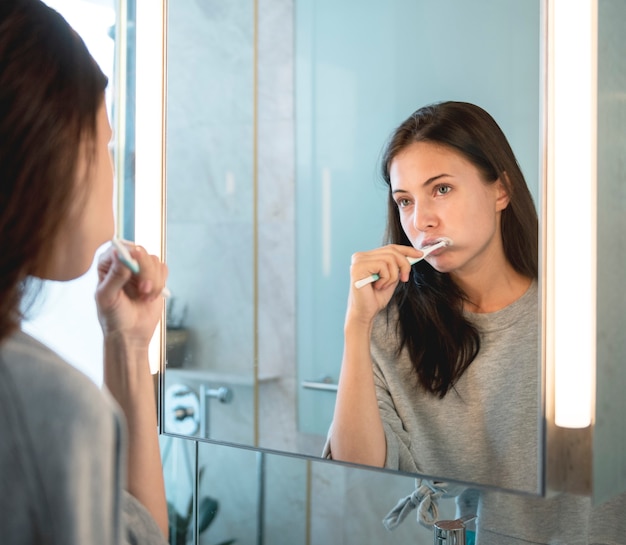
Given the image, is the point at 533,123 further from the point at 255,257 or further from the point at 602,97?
the point at 255,257

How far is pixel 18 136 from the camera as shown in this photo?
538 millimetres

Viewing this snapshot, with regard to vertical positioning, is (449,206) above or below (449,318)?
above

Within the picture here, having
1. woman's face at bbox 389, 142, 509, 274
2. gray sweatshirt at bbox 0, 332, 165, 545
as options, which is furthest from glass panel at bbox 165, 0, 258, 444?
gray sweatshirt at bbox 0, 332, 165, 545

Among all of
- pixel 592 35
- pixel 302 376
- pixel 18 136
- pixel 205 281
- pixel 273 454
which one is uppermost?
pixel 592 35

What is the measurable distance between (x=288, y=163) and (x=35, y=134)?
0.34 m

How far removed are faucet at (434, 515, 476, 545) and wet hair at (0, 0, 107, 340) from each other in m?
0.46

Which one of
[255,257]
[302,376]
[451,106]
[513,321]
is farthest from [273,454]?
[451,106]

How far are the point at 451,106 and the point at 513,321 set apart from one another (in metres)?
0.21

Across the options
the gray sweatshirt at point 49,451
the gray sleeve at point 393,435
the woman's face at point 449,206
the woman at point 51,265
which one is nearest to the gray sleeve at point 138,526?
the woman at point 51,265

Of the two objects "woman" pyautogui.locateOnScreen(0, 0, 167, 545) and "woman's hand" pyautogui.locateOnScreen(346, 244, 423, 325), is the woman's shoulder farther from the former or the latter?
"woman's hand" pyautogui.locateOnScreen(346, 244, 423, 325)

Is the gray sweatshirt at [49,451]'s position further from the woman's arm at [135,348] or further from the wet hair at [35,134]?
the woman's arm at [135,348]

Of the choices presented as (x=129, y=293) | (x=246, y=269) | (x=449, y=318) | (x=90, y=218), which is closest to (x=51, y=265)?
(x=90, y=218)

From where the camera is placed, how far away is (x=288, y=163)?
84 centimetres

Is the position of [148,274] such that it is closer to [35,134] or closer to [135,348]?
[135,348]
